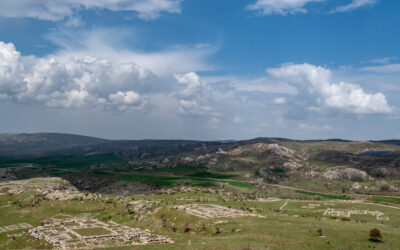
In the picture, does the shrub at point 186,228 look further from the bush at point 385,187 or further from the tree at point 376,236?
the bush at point 385,187

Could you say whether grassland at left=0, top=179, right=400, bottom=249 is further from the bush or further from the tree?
the bush

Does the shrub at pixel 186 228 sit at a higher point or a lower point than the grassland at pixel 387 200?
higher

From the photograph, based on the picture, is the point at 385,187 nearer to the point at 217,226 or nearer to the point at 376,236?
the point at 376,236

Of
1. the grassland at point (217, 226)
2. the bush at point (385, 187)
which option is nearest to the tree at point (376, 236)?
the grassland at point (217, 226)

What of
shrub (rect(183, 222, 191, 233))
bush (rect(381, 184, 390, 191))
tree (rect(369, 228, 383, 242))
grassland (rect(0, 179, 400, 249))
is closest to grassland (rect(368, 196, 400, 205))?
bush (rect(381, 184, 390, 191))

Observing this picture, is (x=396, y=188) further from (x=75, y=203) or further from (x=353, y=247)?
(x=75, y=203)

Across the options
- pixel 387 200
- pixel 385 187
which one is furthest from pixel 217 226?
pixel 385 187

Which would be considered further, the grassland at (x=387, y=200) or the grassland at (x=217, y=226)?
the grassland at (x=387, y=200)

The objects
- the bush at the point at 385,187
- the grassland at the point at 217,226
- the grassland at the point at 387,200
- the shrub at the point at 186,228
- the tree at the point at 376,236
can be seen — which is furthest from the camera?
Result: the bush at the point at 385,187

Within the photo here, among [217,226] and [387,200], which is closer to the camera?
[217,226]

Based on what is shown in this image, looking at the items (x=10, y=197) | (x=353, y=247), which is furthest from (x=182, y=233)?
(x=10, y=197)

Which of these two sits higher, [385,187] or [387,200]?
[385,187]

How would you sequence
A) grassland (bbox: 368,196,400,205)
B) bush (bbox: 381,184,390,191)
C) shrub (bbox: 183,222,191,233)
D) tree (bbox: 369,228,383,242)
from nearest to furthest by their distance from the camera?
tree (bbox: 369,228,383,242)
shrub (bbox: 183,222,191,233)
grassland (bbox: 368,196,400,205)
bush (bbox: 381,184,390,191)

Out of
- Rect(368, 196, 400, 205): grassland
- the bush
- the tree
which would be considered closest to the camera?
the tree
